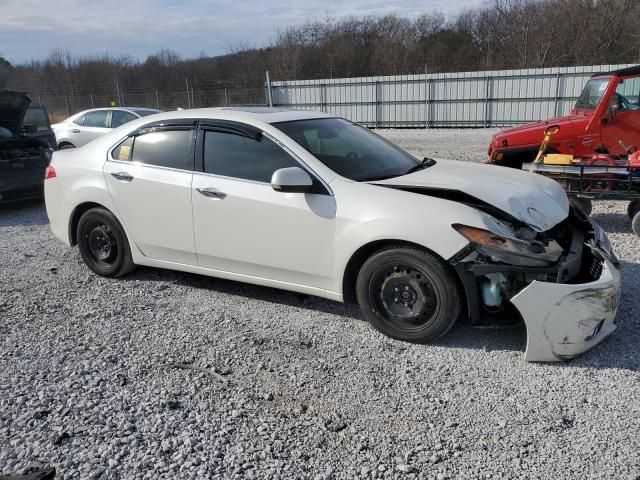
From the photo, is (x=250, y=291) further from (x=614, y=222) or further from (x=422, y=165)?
(x=614, y=222)

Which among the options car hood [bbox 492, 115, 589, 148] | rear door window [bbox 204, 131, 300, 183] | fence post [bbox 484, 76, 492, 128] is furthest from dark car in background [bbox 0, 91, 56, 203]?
fence post [bbox 484, 76, 492, 128]

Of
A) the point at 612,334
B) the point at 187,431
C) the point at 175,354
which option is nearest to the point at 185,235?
the point at 175,354

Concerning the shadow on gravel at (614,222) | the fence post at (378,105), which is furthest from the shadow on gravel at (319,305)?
the fence post at (378,105)

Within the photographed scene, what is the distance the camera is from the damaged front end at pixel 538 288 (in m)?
3.50

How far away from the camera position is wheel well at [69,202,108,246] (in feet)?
18.1

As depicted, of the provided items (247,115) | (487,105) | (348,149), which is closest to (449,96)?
(487,105)

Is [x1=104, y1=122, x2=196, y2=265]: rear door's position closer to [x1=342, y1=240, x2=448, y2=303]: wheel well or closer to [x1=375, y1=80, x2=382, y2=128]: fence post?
[x1=342, y1=240, x2=448, y2=303]: wheel well

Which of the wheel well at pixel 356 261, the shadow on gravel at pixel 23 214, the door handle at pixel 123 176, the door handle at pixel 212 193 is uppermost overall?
the door handle at pixel 123 176

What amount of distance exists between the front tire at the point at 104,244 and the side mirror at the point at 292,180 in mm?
1971

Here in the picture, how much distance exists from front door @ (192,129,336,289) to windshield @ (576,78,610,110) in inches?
252

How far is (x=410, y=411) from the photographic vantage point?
322cm

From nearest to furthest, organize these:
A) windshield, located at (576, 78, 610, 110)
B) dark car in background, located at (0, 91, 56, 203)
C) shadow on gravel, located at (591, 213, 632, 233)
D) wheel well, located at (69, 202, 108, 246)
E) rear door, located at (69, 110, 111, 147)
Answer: wheel well, located at (69, 202, 108, 246) < shadow on gravel, located at (591, 213, 632, 233) < windshield, located at (576, 78, 610, 110) < dark car in background, located at (0, 91, 56, 203) < rear door, located at (69, 110, 111, 147)

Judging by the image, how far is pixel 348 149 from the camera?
15.7 feet

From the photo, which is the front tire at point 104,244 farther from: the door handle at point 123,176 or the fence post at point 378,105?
the fence post at point 378,105
